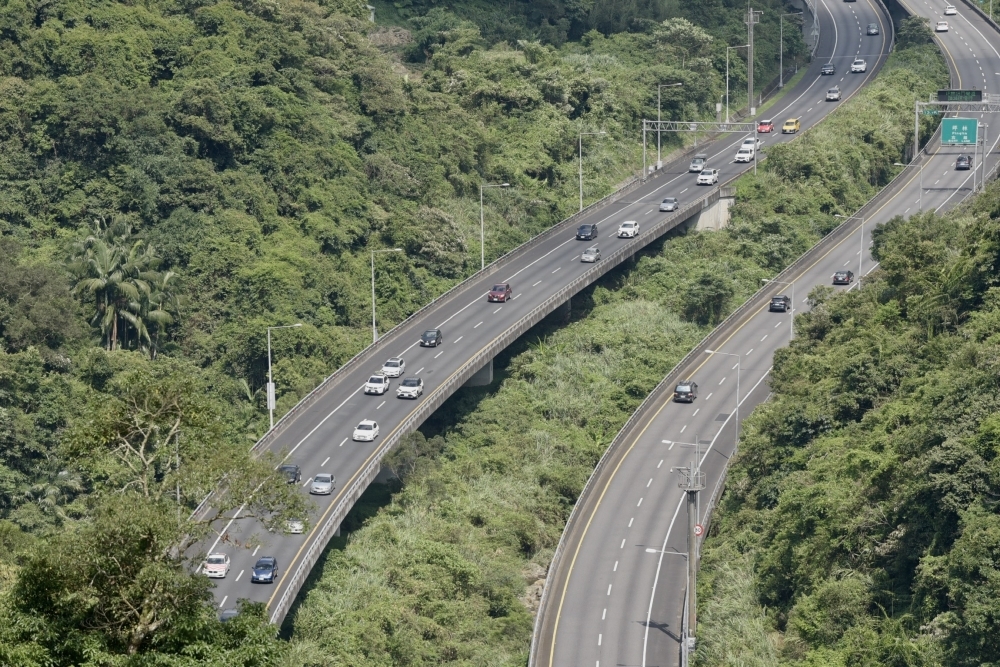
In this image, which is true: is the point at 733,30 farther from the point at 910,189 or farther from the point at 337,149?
the point at 337,149

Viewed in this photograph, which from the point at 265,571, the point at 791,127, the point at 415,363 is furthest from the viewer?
the point at 791,127

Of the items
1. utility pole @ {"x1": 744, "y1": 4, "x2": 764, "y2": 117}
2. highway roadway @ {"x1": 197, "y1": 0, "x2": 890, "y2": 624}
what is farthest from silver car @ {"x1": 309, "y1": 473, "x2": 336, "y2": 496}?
Result: utility pole @ {"x1": 744, "y1": 4, "x2": 764, "y2": 117}

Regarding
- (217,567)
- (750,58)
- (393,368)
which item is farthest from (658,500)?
(750,58)

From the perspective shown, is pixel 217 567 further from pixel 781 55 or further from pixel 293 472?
pixel 781 55

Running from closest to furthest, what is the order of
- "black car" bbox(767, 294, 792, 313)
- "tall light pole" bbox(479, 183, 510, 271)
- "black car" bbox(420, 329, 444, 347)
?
"black car" bbox(420, 329, 444, 347), "black car" bbox(767, 294, 792, 313), "tall light pole" bbox(479, 183, 510, 271)

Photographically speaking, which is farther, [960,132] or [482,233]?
[960,132]

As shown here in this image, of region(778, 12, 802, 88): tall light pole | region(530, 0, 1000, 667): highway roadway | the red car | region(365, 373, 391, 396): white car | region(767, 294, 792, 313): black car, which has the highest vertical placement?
region(778, 12, 802, 88): tall light pole

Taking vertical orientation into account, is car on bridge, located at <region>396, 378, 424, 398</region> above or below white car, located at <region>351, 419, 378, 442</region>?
above

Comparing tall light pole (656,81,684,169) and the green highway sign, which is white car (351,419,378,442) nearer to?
tall light pole (656,81,684,169)

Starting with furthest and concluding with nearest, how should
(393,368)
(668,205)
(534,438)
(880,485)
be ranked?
1. (668,205)
2. (534,438)
3. (393,368)
4. (880,485)
